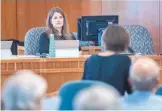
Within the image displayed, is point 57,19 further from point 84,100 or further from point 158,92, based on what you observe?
point 84,100

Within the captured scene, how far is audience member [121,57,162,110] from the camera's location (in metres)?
2.90

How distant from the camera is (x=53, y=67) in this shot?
526 cm

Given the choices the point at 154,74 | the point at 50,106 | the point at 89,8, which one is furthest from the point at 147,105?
the point at 89,8

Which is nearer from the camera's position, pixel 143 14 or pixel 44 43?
pixel 44 43

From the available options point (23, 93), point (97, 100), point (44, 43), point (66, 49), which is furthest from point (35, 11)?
point (97, 100)

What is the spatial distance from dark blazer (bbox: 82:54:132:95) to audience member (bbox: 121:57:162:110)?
2.50ft

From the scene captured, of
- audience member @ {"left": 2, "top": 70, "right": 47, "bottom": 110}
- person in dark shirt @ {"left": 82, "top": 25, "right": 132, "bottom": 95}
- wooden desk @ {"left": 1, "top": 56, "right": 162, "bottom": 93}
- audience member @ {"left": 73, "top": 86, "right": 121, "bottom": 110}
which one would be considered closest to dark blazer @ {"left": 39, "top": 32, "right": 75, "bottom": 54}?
wooden desk @ {"left": 1, "top": 56, "right": 162, "bottom": 93}

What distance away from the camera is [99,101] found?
79.5 inches

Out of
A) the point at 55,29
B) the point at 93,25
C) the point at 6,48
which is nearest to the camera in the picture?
the point at 6,48

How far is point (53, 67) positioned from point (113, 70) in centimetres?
161

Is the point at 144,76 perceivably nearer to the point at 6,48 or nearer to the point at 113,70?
the point at 113,70

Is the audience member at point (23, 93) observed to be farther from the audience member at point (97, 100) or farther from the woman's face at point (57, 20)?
the woman's face at point (57, 20)

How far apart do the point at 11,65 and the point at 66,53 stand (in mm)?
723

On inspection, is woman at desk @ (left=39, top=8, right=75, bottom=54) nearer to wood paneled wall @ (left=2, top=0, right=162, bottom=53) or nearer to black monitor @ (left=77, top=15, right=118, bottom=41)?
black monitor @ (left=77, top=15, right=118, bottom=41)
